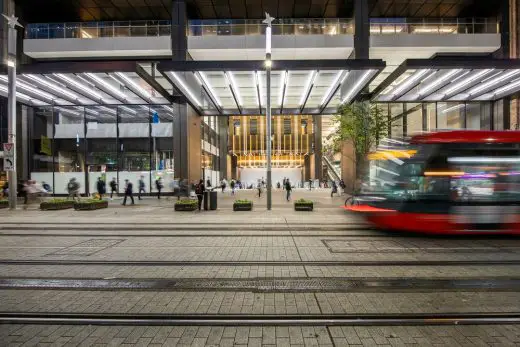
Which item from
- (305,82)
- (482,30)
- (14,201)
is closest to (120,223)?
(14,201)

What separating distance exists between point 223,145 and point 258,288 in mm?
47545

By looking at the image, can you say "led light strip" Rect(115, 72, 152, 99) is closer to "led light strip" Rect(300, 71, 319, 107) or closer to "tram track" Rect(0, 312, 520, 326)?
"led light strip" Rect(300, 71, 319, 107)

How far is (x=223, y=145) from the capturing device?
171 feet

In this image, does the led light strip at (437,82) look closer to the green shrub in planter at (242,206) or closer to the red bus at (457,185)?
the red bus at (457,185)

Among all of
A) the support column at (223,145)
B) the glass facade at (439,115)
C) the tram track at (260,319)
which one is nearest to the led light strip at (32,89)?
the tram track at (260,319)

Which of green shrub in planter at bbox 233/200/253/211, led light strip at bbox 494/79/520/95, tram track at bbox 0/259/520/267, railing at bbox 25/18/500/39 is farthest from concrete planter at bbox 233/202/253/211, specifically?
led light strip at bbox 494/79/520/95

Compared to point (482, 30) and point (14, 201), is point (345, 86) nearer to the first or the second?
point (482, 30)

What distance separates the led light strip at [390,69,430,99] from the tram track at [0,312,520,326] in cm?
2024

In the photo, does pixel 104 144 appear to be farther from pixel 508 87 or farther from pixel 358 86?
pixel 508 87

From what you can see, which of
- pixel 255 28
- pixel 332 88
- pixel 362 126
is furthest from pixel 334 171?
pixel 362 126

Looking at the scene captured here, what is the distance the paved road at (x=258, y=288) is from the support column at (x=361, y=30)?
19449 mm

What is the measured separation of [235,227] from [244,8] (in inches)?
881

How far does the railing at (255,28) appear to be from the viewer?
26.1 m

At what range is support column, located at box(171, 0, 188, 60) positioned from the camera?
25.7m
